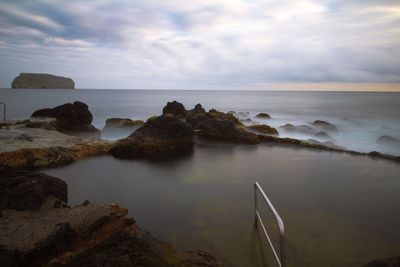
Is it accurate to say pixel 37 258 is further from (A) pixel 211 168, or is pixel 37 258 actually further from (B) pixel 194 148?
(B) pixel 194 148

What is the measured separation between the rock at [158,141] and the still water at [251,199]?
0.81 meters

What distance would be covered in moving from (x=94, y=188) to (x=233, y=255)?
494 centimetres

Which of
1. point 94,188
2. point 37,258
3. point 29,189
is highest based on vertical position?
A: point 29,189

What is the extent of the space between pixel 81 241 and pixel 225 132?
12296 mm

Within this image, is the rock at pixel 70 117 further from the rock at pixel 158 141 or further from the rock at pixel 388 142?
the rock at pixel 388 142

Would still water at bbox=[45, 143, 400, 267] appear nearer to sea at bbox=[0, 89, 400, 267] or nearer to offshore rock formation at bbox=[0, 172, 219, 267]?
sea at bbox=[0, 89, 400, 267]

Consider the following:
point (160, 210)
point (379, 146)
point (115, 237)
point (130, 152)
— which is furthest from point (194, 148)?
point (379, 146)

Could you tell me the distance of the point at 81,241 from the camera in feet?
11.9

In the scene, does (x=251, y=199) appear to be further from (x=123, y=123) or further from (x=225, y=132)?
(x=123, y=123)

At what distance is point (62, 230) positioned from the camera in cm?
361

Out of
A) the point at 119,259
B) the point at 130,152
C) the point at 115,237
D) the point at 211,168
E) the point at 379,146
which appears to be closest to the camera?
the point at 119,259

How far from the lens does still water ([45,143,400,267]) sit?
16.1ft

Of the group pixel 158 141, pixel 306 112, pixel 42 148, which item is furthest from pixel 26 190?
pixel 306 112

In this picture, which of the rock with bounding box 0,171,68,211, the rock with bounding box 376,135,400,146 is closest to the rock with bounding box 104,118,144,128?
the rock with bounding box 376,135,400,146
